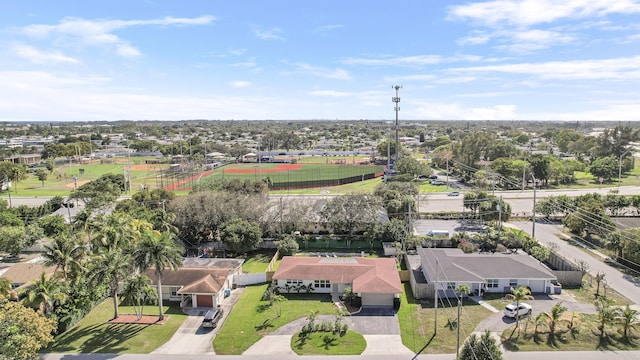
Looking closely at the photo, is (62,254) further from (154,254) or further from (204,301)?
(204,301)

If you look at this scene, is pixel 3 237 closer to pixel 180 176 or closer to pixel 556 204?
pixel 180 176

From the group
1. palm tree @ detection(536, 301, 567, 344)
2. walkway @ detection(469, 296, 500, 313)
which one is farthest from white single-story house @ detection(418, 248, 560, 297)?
palm tree @ detection(536, 301, 567, 344)

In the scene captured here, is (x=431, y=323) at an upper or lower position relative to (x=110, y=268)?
lower

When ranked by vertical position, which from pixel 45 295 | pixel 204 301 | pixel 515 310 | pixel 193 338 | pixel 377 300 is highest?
pixel 45 295

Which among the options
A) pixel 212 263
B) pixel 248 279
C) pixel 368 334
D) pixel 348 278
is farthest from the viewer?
pixel 212 263

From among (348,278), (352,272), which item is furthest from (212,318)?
(352,272)

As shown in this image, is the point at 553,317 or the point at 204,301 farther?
the point at 204,301
